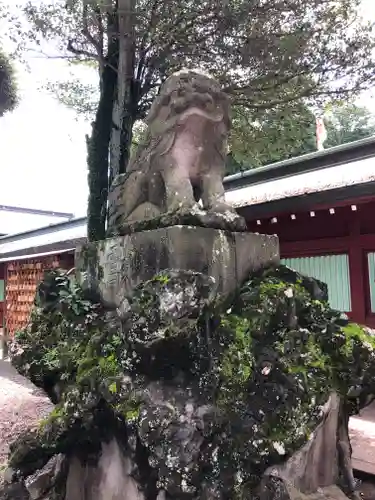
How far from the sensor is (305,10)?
20.6 ft

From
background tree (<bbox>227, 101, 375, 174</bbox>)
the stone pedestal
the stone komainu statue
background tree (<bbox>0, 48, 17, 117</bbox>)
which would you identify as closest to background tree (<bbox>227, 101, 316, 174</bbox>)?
background tree (<bbox>227, 101, 375, 174</bbox>)

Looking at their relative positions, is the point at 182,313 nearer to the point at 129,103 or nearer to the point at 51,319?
the point at 51,319

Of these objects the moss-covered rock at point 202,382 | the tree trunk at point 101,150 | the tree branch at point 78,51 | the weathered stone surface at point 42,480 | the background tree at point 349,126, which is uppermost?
the background tree at point 349,126

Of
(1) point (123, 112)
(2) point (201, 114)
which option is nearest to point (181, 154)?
(2) point (201, 114)

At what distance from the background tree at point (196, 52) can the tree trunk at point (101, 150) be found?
0.05 feet

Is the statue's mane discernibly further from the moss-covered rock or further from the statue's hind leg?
the moss-covered rock

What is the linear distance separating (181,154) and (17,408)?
4917 mm

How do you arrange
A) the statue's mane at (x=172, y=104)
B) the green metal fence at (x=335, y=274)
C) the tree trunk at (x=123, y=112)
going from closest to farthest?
the statue's mane at (x=172, y=104) < the tree trunk at (x=123, y=112) < the green metal fence at (x=335, y=274)

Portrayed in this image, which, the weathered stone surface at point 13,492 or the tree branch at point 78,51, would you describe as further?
the tree branch at point 78,51

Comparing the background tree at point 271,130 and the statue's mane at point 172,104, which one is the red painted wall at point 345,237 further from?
the statue's mane at point 172,104

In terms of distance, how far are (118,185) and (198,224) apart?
3.31 ft

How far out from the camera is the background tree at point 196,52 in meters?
6.10

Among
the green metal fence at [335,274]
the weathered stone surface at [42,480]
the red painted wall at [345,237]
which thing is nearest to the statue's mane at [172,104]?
the weathered stone surface at [42,480]

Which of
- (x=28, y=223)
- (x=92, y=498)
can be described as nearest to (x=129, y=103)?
(x=92, y=498)
